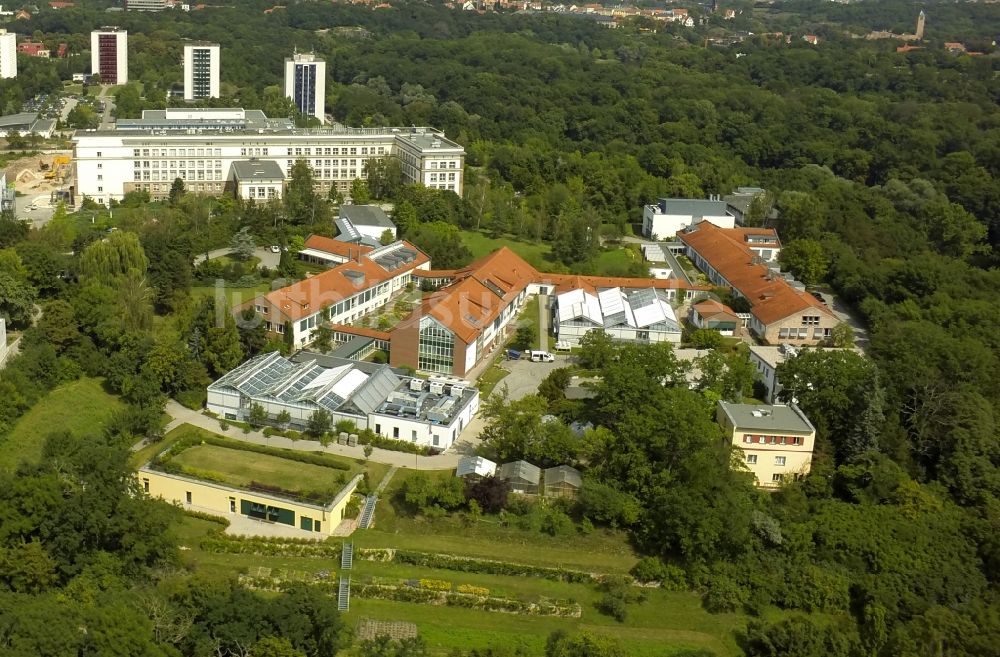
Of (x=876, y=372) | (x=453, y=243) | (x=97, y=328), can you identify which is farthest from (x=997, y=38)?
(x=97, y=328)

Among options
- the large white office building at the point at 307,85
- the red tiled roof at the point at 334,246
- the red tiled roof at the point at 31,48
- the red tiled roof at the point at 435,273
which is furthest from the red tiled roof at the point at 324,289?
the red tiled roof at the point at 31,48

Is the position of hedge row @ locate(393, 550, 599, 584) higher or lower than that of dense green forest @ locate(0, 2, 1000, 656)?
lower

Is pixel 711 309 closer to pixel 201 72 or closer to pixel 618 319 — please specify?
pixel 618 319

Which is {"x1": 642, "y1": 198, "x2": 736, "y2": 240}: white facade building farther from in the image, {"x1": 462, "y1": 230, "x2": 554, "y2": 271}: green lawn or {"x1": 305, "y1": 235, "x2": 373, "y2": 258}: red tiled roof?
{"x1": 305, "y1": 235, "x2": 373, "y2": 258}: red tiled roof

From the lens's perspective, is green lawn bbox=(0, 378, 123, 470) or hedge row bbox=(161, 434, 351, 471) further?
hedge row bbox=(161, 434, 351, 471)

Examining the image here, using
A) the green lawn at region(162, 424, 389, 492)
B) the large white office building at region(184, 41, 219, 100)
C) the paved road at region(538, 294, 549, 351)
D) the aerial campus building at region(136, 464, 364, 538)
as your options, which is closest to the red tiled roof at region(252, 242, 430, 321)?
the paved road at region(538, 294, 549, 351)

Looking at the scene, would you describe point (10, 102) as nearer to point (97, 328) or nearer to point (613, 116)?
point (613, 116)

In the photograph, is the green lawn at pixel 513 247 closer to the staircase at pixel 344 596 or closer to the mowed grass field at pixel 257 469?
the mowed grass field at pixel 257 469
